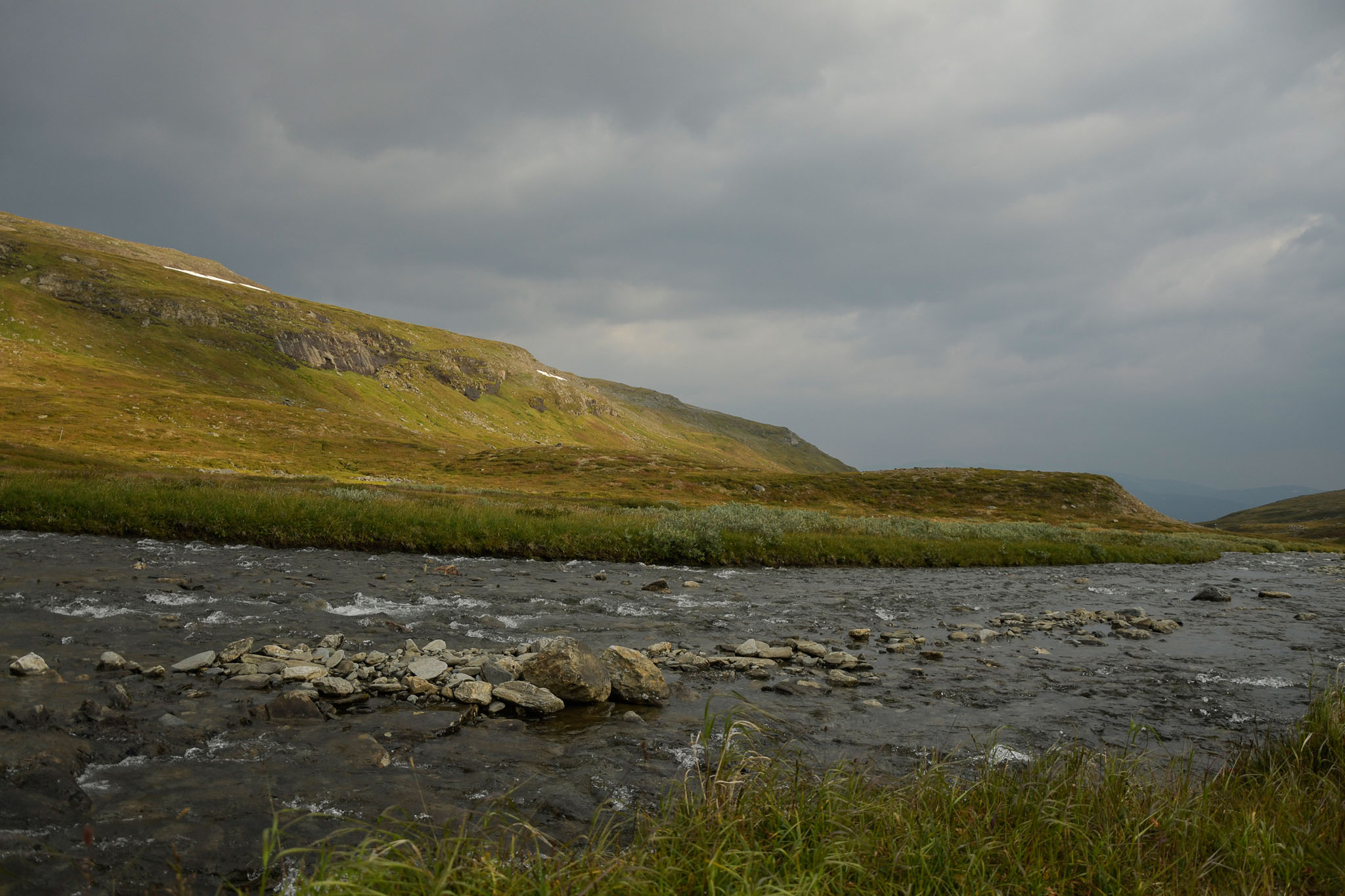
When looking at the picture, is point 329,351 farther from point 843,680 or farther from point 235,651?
point 843,680

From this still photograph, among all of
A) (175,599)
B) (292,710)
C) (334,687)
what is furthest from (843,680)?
(175,599)

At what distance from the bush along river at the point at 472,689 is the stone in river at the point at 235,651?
4cm

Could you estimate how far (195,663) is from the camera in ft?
27.3

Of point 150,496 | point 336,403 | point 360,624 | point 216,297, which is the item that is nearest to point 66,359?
point 336,403

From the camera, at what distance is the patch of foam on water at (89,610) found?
10641 mm

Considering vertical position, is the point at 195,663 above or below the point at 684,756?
above

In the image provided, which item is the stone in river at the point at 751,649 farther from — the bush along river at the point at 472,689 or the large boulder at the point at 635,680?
the large boulder at the point at 635,680

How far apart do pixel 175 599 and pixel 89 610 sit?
150 cm

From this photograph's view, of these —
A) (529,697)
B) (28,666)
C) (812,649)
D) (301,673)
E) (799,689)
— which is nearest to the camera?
(28,666)

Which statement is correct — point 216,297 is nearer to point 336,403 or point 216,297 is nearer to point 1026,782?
point 336,403

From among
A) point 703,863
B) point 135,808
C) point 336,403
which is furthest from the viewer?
point 336,403

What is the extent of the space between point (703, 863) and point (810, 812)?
3.55 feet

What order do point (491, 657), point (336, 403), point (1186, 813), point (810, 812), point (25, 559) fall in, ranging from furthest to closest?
1. point (336, 403)
2. point (25, 559)
3. point (491, 657)
4. point (1186, 813)
5. point (810, 812)

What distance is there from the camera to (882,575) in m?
24.3
